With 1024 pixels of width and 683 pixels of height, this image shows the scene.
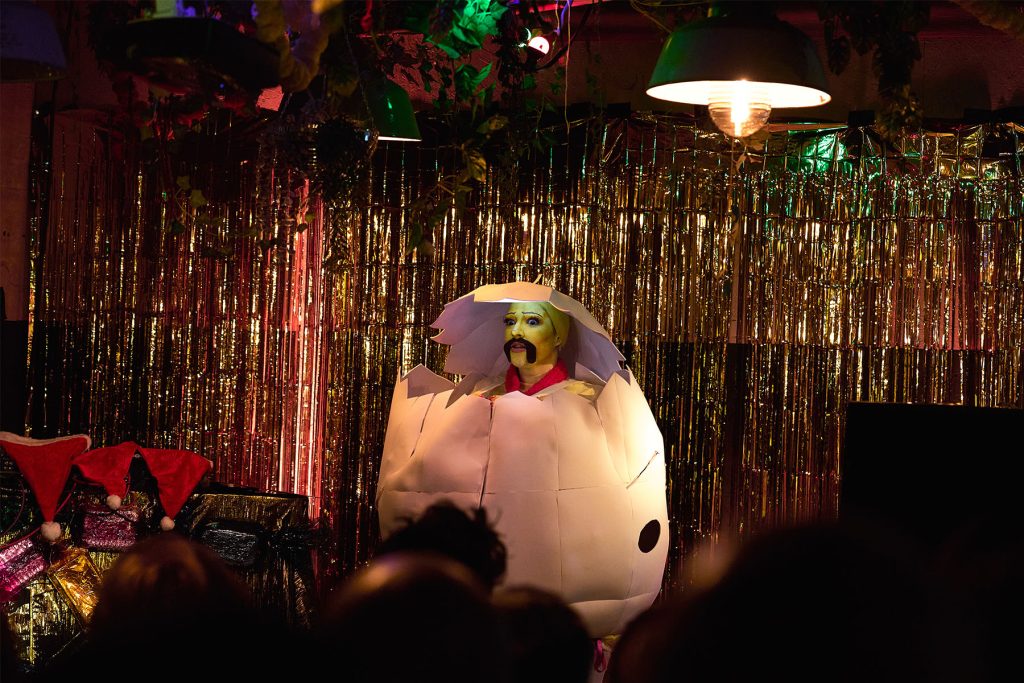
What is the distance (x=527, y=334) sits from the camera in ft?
14.2

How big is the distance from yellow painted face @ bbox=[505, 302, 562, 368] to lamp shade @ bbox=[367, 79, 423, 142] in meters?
1.00

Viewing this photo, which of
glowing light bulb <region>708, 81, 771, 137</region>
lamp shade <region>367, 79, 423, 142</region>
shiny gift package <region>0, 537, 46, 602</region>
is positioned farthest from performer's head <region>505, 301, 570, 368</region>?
shiny gift package <region>0, 537, 46, 602</region>

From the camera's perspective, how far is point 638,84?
5.48 metres

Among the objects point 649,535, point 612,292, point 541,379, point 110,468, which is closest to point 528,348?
point 541,379

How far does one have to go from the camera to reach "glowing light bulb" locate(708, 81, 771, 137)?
9.63 ft

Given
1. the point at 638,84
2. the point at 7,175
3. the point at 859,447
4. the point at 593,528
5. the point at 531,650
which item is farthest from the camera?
the point at 7,175

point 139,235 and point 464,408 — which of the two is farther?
point 139,235

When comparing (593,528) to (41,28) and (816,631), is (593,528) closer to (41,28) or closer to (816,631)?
(41,28)

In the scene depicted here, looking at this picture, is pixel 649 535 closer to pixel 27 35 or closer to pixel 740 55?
pixel 740 55

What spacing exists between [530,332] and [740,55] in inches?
72.4

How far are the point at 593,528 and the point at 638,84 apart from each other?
2359 mm

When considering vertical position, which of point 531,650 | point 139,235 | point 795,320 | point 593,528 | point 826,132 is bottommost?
point 593,528

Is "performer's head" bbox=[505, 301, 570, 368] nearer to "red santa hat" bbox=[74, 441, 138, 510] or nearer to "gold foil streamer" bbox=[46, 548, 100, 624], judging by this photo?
"red santa hat" bbox=[74, 441, 138, 510]

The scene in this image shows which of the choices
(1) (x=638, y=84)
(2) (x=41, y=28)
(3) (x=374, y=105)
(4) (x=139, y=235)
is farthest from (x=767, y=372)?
(2) (x=41, y=28)
